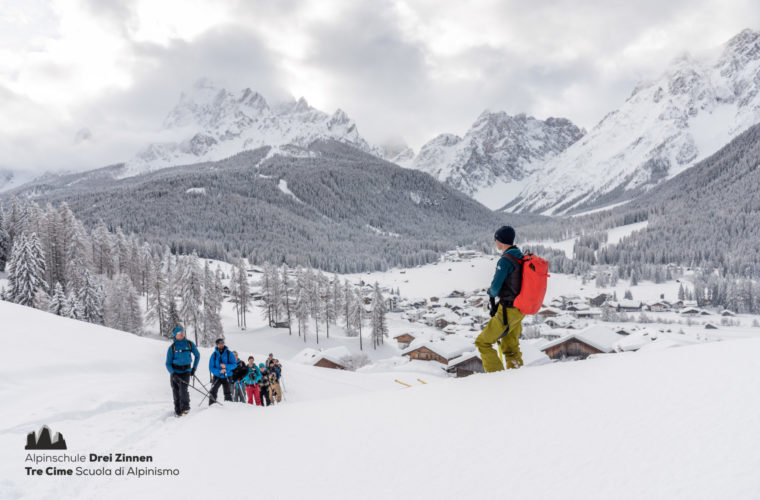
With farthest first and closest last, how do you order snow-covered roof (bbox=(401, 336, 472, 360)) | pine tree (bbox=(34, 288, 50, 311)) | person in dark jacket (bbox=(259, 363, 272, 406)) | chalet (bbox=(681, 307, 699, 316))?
chalet (bbox=(681, 307, 699, 316)), snow-covered roof (bbox=(401, 336, 472, 360)), pine tree (bbox=(34, 288, 50, 311)), person in dark jacket (bbox=(259, 363, 272, 406))

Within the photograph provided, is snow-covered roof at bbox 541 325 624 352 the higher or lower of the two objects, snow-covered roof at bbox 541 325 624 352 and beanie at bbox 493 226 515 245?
the lower

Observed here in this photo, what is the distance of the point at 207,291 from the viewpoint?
1841 inches

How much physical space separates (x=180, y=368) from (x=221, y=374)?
5.05 feet

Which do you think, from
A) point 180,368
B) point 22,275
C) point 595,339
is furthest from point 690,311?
point 22,275

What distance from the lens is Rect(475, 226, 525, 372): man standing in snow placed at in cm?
679

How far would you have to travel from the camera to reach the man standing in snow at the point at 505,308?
6.79 meters

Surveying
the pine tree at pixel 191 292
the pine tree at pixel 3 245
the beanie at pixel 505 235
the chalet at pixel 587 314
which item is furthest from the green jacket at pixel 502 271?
the chalet at pixel 587 314

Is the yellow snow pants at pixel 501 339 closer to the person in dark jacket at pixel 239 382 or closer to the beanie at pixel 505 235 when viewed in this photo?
the beanie at pixel 505 235

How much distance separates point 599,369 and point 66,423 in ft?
34.0

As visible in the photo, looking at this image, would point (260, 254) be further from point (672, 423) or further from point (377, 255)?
point (672, 423)

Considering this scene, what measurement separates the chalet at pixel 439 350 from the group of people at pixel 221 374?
32263mm

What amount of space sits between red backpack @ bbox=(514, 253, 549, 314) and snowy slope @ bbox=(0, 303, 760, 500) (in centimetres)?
116

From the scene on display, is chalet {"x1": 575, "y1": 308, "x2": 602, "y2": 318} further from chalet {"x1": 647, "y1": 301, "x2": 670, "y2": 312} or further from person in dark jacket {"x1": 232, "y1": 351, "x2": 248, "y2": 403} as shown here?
person in dark jacket {"x1": 232, "y1": 351, "x2": 248, "y2": 403}

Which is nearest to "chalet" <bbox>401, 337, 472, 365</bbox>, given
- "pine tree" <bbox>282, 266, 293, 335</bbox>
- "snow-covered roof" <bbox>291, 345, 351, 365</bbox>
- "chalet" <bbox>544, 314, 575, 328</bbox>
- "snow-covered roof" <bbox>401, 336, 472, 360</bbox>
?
"snow-covered roof" <bbox>401, 336, 472, 360</bbox>
